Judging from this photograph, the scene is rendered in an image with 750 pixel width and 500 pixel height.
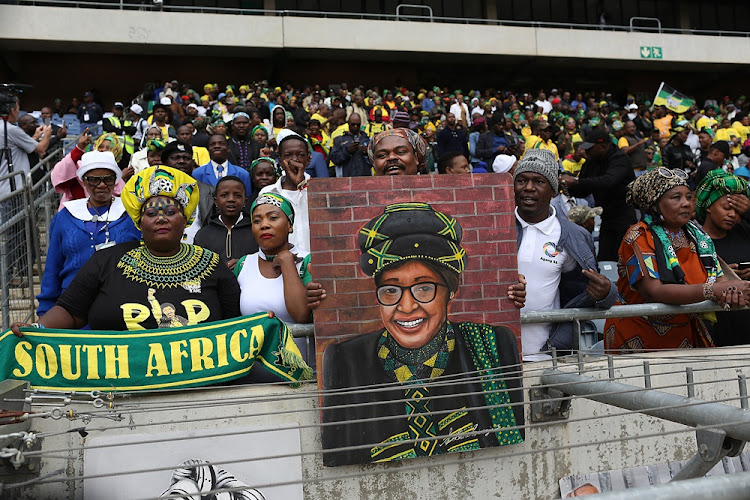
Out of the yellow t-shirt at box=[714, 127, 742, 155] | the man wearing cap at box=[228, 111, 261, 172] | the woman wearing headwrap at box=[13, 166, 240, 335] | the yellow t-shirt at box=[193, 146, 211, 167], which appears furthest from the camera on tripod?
the yellow t-shirt at box=[714, 127, 742, 155]

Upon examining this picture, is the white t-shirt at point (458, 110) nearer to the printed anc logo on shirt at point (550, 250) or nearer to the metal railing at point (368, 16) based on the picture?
the metal railing at point (368, 16)

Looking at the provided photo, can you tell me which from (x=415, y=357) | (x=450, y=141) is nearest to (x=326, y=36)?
(x=450, y=141)

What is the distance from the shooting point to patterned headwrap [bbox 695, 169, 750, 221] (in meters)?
5.05

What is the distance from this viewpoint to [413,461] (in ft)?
12.4

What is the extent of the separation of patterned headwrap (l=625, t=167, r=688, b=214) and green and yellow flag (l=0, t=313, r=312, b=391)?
2517mm

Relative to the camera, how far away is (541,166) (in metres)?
4.77

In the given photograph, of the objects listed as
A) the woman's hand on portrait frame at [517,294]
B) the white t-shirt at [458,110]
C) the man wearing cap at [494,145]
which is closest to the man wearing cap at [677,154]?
the man wearing cap at [494,145]

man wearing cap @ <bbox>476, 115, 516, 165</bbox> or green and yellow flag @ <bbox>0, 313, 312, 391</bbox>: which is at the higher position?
man wearing cap @ <bbox>476, 115, 516, 165</bbox>

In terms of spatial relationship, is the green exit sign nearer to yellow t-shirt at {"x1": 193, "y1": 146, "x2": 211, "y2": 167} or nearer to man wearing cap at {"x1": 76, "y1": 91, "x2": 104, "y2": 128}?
man wearing cap at {"x1": 76, "y1": 91, "x2": 104, "y2": 128}

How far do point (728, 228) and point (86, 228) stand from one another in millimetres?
4486

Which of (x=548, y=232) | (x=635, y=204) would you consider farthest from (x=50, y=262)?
(x=635, y=204)

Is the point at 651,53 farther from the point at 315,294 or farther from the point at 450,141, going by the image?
the point at 315,294

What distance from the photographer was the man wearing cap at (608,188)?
7473mm

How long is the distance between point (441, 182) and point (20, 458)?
2284mm
